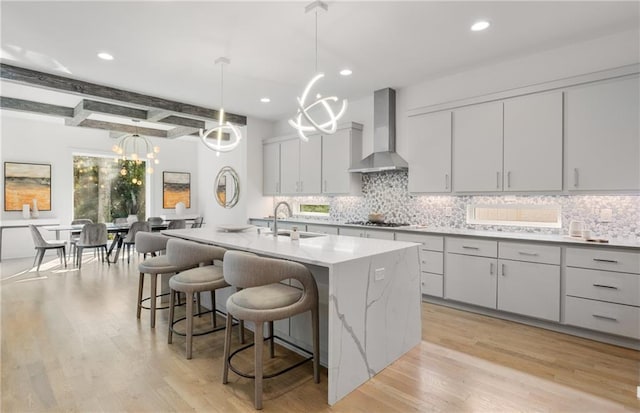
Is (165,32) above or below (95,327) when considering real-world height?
above

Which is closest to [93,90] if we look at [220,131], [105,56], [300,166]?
[105,56]

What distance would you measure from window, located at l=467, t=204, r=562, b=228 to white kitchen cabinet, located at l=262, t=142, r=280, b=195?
11.9 feet

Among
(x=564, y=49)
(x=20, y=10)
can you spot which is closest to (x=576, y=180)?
(x=564, y=49)

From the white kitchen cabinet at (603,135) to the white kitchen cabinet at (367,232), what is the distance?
6.61 ft

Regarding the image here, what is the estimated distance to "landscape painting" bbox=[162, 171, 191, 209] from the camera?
8.71 m

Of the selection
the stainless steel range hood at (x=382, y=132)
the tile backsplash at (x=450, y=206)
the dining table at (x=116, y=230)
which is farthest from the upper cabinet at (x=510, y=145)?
the dining table at (x=116, y=230)

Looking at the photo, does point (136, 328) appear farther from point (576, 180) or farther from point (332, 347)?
point (576, 180)

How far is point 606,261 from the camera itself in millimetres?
2928

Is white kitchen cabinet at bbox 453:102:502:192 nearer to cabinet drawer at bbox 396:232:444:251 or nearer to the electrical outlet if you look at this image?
Answer: cabinet drawer at bbox 396:232:444:251

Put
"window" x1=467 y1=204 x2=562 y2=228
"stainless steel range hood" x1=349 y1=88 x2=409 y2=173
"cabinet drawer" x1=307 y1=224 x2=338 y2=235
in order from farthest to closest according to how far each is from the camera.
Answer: "cabinet drawer" x1=307 y1=224 x2=338 y2=235 < "stainless steel range hood" x1=349 y1=88 x2=409 y2=173 < "window" x1=467 y1=204 x2=562 y2=228

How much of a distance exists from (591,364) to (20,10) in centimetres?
565

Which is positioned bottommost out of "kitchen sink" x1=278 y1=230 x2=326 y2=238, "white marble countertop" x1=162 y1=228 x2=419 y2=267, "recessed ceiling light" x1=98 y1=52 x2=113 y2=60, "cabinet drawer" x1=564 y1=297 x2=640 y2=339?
"cabinet drawer" x1=564 y1=297 x2=640 y2=339

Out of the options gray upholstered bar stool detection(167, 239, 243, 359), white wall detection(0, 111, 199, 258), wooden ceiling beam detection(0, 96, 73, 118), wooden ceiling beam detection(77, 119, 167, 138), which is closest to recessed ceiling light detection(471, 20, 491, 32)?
gray upholstered bar stool detection(167, 239, 243, 359)

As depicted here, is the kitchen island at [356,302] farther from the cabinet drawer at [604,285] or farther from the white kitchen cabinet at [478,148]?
the white kitchen cabinet at [478,148]
